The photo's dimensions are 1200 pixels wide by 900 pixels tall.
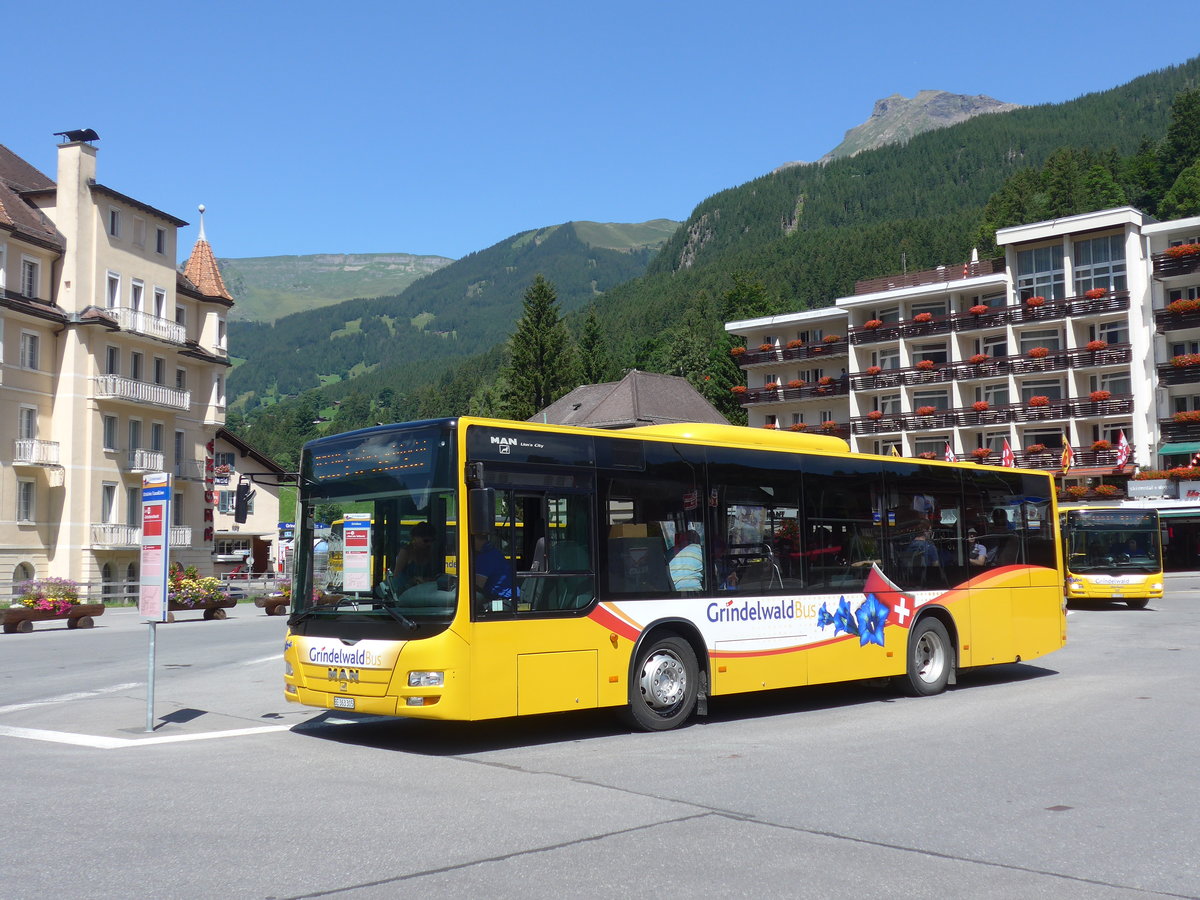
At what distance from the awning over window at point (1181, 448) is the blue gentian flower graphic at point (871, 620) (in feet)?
172

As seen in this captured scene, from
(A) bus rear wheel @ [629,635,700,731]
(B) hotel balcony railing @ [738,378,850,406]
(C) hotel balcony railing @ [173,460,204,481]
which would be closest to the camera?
(A) bus rear wheel @ [629,635,700,731]

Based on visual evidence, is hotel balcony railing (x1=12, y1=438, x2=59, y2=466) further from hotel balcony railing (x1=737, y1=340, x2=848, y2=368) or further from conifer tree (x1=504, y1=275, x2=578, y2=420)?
hotel balcony railing (x1=737, y1=340, x2=848, y2=368)

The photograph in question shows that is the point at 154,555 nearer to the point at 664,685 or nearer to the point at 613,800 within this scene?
the point at 664,685

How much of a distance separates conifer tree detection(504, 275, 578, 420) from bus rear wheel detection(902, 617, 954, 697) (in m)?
62.8

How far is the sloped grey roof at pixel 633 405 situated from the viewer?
6656 cm

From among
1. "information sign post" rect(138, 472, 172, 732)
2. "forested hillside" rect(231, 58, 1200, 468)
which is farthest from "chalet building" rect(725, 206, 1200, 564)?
"information sign post" rect(138, 472, 172, 732)

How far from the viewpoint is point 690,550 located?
12.1 m

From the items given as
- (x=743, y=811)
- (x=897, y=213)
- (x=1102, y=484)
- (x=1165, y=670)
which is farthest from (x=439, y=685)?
(x=897, y=213)

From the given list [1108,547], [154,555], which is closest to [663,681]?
[154,555]

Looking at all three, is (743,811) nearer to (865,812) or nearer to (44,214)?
(865,812)

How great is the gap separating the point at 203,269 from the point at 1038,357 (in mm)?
45706

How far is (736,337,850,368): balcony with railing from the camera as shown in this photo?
78.8 m

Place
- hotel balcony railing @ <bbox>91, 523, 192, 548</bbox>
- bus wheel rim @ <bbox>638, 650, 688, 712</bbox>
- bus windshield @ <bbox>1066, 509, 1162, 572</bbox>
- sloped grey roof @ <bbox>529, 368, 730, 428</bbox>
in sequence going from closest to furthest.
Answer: bus wheel rim @ <bbox>638, 650, 688, 712</bbox> → bus windshield @ <bbox>1066, 509, 1162, 572</bbox> → hotel balcony railing @ <bbox>91, 523, 192, 548</bbox> → sloped grey roof @ <bbox>529, 368, 730, 428</bbox>

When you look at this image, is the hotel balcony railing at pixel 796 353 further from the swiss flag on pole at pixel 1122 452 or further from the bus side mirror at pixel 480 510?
the bus side mirror at pixel 480 510
